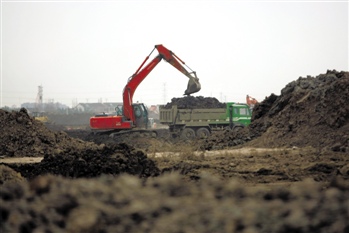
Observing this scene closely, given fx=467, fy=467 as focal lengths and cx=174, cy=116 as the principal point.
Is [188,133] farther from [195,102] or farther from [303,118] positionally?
[303,118]

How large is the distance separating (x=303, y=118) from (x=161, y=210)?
49.3 ft

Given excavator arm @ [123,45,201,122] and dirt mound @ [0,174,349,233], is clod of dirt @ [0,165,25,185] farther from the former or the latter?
excavator arm @ [123,45,201,122]

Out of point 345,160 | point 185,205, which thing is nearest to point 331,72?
point 345,160

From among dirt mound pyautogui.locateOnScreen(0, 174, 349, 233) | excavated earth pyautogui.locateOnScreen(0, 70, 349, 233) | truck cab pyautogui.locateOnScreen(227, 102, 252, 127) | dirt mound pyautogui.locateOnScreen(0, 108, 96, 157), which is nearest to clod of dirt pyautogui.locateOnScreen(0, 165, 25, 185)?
excavated earth pyautogui.locateOnScreen(0, 70, 349, 233)

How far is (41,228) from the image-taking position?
13.3ft

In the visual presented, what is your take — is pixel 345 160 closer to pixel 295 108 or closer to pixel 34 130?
pixel 295 108

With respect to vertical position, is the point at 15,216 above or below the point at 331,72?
below

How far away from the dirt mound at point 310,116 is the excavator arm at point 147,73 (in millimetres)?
5693

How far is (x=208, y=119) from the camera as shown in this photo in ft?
89.5

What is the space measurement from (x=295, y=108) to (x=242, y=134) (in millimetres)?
2480

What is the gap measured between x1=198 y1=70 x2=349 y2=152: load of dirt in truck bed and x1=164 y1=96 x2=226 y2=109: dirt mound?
681cm

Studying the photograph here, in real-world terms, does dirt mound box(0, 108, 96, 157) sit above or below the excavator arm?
below

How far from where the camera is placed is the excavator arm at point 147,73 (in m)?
25.2

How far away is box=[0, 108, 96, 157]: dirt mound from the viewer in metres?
18.0
